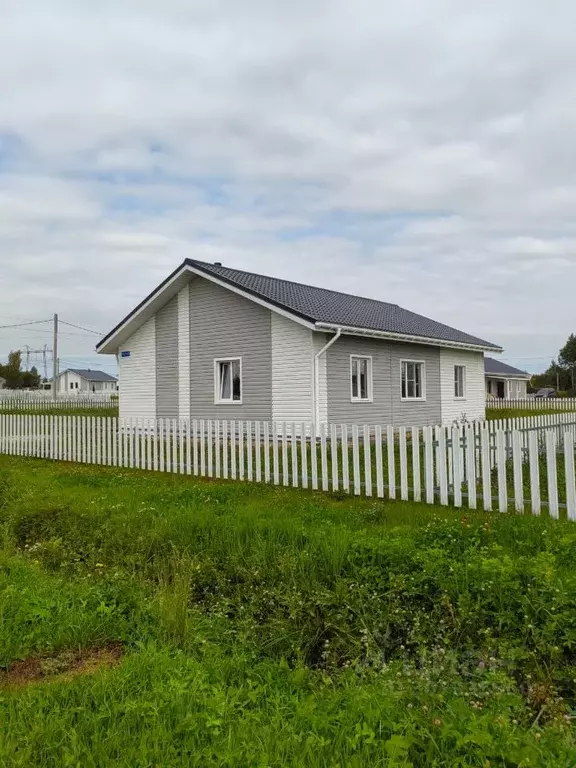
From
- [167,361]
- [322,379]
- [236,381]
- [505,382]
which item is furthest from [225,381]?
[505,382]

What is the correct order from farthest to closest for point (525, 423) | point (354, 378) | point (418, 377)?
point (418, 377) → point (354, 378) → point (525, 423)

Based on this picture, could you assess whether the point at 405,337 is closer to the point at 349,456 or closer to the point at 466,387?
the point at 466,387

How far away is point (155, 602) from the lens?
4.41m

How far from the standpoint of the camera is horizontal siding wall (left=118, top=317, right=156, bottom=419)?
19641 millimetres

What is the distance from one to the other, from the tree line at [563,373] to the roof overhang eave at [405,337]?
6810cm

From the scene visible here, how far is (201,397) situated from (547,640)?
15255 millimetres

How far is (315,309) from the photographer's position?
1666 centimetres

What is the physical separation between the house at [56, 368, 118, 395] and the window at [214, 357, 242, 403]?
83919 mm

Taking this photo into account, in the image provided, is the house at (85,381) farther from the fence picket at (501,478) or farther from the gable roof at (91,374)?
the fence picket at (501,478)

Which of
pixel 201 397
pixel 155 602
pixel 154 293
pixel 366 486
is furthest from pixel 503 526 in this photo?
pixel 154 293

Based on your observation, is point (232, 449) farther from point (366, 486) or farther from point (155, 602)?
point (155, 602)

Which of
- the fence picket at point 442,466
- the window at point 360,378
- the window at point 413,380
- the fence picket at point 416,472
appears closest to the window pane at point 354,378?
the window at point 360,378

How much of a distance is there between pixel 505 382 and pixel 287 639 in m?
52.1

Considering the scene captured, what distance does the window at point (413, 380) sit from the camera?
1964cm
